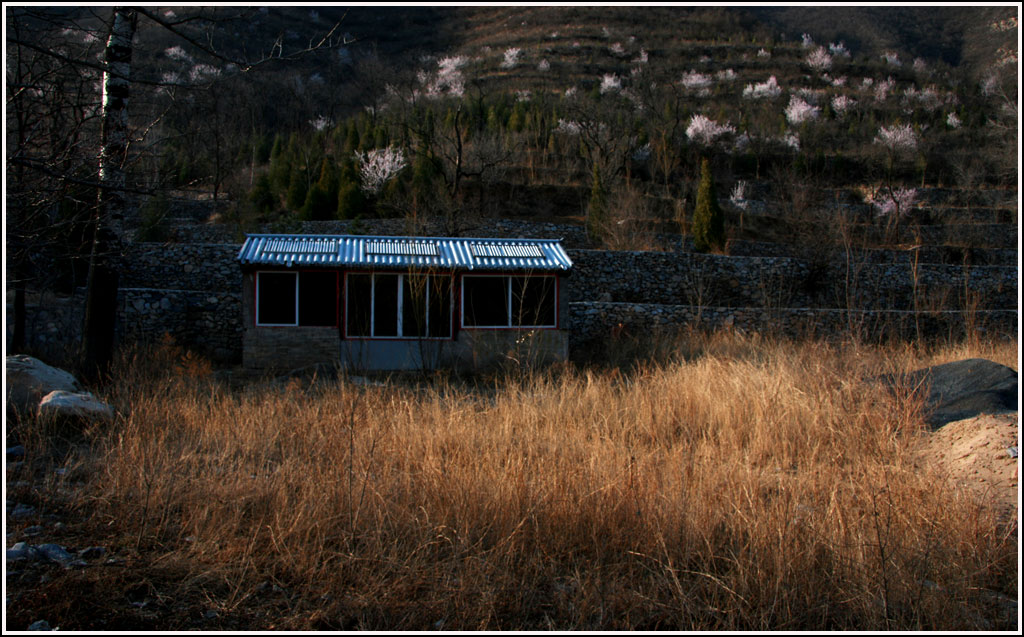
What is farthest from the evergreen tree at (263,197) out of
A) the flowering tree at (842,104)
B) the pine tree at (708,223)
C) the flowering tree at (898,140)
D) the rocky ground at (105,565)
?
the flowering tree at (842,104)

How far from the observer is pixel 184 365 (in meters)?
10.5

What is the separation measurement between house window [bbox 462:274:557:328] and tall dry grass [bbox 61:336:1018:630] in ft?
23.4

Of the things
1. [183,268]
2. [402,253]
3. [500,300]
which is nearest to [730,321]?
[500,300]

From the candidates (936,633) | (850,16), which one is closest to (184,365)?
(936,633)

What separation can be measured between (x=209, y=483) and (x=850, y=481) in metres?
3.95

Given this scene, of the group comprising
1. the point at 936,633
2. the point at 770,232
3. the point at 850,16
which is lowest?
the point at 936,633

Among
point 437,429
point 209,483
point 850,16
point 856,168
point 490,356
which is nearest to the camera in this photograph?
point 209,483

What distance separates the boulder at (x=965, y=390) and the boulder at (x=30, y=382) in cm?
842

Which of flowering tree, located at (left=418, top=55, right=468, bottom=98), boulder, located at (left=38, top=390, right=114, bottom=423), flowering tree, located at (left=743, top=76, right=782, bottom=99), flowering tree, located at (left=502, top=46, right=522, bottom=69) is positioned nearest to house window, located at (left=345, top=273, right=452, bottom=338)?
boulder, located at (left=38, top=390, right=114, bottom=423)

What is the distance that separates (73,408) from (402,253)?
7.22m

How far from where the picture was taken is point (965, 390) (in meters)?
6.61

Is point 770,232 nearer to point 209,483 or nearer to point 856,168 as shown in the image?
point 856,168

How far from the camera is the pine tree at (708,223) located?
2391 centimetres

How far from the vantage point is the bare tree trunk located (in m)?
7.20
